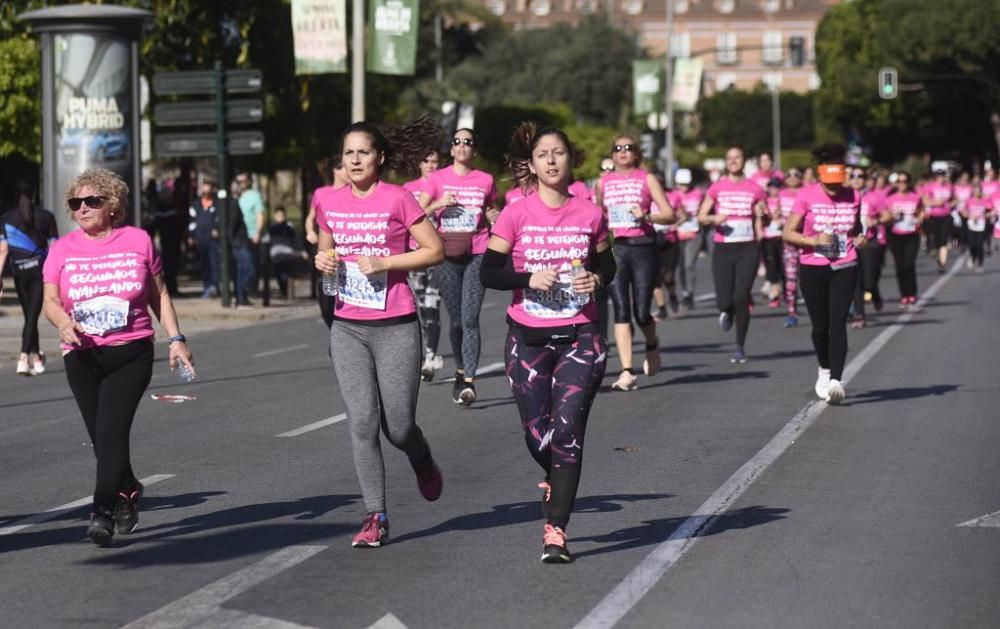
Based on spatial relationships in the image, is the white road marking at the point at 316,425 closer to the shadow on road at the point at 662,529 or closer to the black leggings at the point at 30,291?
the shadow on road at the point at 662,529

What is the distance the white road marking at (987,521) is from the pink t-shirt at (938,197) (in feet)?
90.0

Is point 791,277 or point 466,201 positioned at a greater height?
point 466,201

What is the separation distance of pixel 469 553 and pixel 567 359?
0.88 m

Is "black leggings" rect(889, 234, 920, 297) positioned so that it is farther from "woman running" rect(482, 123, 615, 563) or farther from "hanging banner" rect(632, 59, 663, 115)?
"hanging banner" rect(632, 59, 663, 115)

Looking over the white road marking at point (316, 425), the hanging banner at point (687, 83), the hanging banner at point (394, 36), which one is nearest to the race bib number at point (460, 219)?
the white road marking at point (316, 425)

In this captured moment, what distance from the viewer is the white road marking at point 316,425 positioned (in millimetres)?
12227

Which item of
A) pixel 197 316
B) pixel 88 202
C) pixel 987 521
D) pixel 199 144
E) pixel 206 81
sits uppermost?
pixel 206 81

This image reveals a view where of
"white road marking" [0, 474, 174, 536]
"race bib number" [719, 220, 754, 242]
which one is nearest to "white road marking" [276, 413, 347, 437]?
"white road marking" [0, 474, 174, 536]

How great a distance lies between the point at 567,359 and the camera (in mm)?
7691

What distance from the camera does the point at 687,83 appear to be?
55.4 m

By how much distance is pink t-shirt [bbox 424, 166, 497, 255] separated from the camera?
45.3 ft

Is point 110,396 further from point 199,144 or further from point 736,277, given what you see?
point 199,144

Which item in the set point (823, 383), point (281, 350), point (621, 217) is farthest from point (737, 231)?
point (281, 350)

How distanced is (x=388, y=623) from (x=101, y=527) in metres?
Result: 1.88
